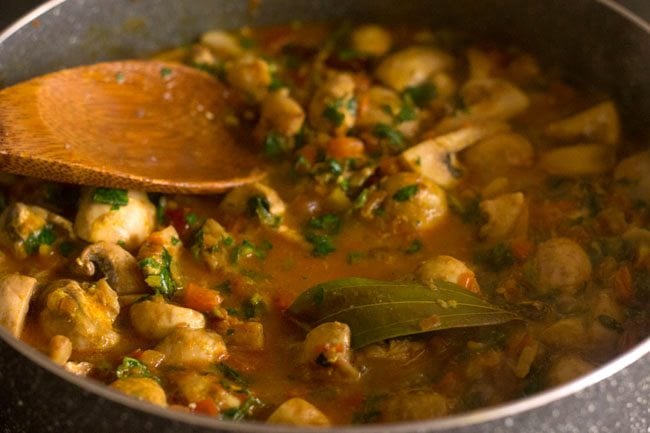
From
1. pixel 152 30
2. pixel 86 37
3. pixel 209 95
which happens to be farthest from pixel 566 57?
pixel 86 37

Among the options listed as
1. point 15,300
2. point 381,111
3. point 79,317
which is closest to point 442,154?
point 381,111

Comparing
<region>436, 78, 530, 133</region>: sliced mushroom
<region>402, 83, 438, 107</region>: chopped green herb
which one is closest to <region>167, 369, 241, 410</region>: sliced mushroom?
<region>436, 78, 530, 133</region>: sliced mushroom

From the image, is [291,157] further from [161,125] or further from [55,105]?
[55,105]

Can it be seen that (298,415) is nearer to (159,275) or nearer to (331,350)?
(331,350)

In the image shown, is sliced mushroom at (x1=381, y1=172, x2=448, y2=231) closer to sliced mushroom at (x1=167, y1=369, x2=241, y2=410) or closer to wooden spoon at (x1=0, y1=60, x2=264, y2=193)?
wooden spoon at (x1=0, y1=60, x2=264, y2=193)

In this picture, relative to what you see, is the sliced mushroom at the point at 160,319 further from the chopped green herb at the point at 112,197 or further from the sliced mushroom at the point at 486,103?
the sliced mushroom at the point at 486,103

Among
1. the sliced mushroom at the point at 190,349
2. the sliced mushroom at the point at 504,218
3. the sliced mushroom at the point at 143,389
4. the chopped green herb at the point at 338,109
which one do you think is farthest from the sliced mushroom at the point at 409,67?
the sliced mushroom at the point at 143,389
